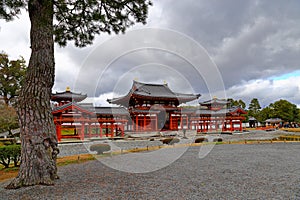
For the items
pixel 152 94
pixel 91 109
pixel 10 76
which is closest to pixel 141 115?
pixel 152 94

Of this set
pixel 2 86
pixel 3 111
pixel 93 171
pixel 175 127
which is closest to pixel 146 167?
pixel 93 171

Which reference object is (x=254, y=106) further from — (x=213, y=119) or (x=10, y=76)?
(x=10, y=76)

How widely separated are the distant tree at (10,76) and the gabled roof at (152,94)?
480 inches

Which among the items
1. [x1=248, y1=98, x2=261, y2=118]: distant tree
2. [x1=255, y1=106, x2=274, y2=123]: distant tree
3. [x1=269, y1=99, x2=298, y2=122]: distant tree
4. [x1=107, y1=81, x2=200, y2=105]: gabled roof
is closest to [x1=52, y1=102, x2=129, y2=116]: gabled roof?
[x1=107, y1=81, x2=200, y2=105]: gabled roof

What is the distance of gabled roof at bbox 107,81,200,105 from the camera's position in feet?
95.6

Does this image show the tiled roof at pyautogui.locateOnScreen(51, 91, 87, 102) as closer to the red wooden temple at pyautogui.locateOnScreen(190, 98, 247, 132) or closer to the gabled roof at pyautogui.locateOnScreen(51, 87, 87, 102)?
the gabled roof at pyautogui.locateOnScreen(51, 87, 87, 102)

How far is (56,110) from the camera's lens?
20375mm

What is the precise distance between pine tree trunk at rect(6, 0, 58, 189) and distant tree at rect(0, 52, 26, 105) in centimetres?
Answer: 2510

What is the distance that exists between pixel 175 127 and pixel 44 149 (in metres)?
25.4

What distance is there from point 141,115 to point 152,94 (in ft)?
12.7

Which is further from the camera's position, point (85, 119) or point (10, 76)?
point (10, 76)

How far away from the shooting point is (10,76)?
93.7 feet

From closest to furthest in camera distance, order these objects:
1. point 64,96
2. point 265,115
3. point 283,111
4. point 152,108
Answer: point 152,108 < point 64,96 < point 283,111 < point 265,115

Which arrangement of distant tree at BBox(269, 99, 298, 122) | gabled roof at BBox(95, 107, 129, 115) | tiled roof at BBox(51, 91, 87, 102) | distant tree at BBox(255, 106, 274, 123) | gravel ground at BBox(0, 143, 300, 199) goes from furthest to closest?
distant tree at BBox(255, 106, 274, 123) → distant tree at BBox(269, 99, 298, 122) → tiled roof at BBox(51, 91, 87, 102) → gabled roof at BBox(95, 107, 129, 115) → gravel ground at BBox(0, 143, 300, 199)
